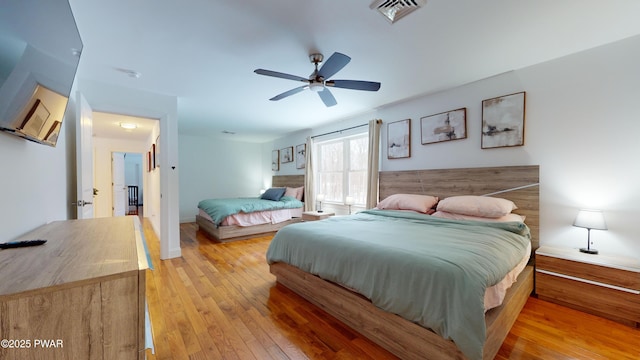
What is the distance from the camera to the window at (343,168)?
15.0 ft

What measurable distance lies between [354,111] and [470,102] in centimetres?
182

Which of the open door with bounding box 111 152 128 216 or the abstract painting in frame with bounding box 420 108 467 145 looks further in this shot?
the open door with bounding box 111 152 128 216

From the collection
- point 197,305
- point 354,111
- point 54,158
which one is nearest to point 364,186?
point 354,111

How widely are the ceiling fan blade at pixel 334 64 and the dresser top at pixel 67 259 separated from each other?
70.6 inches

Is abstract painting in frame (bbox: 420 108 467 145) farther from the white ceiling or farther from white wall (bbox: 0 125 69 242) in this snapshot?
white wall (bbox: 0 125 69 242)

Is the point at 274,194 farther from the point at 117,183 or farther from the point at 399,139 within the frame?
the point at 117,183

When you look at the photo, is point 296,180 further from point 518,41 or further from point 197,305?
point 518,41

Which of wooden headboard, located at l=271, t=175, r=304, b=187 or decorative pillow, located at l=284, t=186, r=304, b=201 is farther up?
wooden headboard, located at l=271, t=175, r=304, b=187

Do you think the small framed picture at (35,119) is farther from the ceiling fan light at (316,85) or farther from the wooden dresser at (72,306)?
the ceiling fan light at (316,85)

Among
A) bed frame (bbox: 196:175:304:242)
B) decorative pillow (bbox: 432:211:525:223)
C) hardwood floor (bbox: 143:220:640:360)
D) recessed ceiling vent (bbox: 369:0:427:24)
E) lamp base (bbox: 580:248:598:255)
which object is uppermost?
recessed ceiling vent (bbox: 369:0:427:24)

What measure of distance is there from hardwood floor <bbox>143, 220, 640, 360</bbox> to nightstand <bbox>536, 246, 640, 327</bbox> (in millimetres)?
93

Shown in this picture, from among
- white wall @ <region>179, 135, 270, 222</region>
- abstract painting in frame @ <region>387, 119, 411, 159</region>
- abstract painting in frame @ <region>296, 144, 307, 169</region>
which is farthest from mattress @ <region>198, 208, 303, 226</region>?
abstract painting in frame @ <region>387, 119, 411, 159</region>

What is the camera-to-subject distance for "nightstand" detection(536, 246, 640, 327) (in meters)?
1.92

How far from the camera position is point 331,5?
1.69 m
